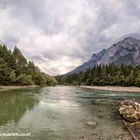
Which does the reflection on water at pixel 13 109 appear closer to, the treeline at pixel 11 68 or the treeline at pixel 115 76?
the treeline at pixel 11 68

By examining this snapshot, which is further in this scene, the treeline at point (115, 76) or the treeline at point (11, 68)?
the treeline at point (115, 76)

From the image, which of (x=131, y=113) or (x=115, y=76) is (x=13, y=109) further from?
(x=115, y=76)

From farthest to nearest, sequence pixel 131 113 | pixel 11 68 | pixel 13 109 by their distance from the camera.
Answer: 1. pixel 11 68
2. pixel 13 109
3. pixel 131 113

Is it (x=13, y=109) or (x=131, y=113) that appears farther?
(x=13, y=109)

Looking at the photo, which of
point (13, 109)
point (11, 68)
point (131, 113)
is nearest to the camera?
point (131, 113)

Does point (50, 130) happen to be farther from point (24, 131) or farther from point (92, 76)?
point (92, 76)

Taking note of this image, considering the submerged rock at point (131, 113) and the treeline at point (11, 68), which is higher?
the treeline at point (11, 68)

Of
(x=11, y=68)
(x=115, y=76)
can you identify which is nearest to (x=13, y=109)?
(x=11, y=68)

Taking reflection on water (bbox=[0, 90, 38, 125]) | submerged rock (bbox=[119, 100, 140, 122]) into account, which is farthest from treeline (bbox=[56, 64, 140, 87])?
submerged rock (bbox=[119, 100, 140, 122])

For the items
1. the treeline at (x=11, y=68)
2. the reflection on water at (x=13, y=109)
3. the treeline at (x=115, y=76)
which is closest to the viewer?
the reflection on water at (x=13, y=109)

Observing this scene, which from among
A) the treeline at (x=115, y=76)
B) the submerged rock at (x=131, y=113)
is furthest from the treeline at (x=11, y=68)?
the submerged rock at (x=131, y=113)

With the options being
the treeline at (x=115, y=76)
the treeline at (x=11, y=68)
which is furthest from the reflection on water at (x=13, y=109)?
the treeline at (x=115, y=76)

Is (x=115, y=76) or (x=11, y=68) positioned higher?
(x=11, y=68)

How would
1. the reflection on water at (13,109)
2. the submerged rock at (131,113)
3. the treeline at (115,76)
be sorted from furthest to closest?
1. the treeline at (115,76)
2. the submerged rock at (131,113)
3. the reflection on water at (13,109)
